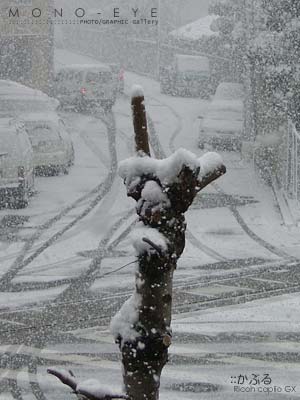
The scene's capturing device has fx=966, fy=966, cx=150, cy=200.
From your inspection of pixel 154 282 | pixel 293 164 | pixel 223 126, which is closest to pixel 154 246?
pixel 154 282

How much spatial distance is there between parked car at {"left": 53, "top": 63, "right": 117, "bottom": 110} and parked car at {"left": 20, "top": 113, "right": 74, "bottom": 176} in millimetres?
8444

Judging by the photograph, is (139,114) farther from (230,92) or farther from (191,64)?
(191,64)

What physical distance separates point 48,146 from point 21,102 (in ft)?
14.9

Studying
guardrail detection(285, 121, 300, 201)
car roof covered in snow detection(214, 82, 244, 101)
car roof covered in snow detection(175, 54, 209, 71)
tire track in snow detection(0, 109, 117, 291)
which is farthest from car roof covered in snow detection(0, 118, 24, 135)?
car roof covered in snow detection(175, 54, 209, 71)

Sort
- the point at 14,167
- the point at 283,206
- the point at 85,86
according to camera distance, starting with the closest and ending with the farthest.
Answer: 1. the point at 14,167
2. the point at 283,206
3. the point at 85,86

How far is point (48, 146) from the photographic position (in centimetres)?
2305

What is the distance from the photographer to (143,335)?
336cm

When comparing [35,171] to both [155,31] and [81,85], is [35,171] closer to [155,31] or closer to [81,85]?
[81,85]

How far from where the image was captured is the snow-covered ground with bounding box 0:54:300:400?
10.1 metres

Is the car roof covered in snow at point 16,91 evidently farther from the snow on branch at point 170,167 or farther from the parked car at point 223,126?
the snow on branch at point 170,167

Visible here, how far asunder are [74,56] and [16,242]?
126 ft

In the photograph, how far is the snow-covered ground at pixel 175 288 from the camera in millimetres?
10141

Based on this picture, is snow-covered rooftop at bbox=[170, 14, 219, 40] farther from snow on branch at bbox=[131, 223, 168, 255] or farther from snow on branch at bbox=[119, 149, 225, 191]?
snow on branch at bbox=[131, 223, 168, 255]

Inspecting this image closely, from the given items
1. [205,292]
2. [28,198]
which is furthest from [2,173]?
[205,292]
